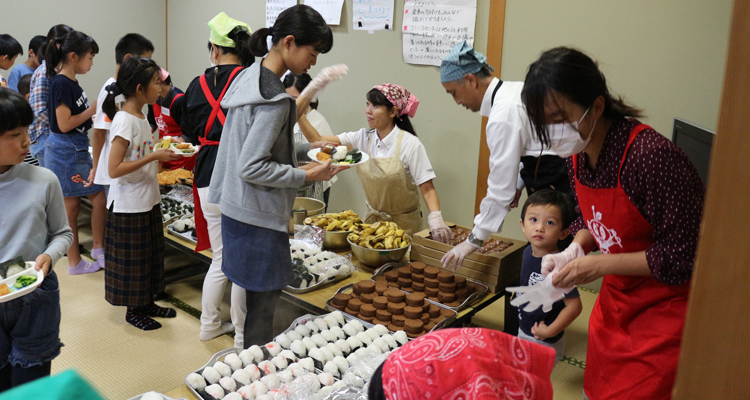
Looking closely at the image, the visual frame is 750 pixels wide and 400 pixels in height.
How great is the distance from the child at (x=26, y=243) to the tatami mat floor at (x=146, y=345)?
59 cm

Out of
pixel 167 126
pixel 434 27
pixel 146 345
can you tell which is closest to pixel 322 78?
pixel 146 345

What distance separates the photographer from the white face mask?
126 cm

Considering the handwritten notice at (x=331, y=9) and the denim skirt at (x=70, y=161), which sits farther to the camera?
the handwritten notice at (x=331, y=9)

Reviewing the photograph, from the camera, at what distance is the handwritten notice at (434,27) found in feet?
12.4

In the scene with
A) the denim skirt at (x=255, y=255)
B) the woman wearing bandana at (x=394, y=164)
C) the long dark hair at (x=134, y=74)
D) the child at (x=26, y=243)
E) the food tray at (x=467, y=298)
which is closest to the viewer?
the child at (x=26, y=243)

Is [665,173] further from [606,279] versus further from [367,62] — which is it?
[367,62]

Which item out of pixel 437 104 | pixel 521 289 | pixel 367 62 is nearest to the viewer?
pixel 521 289

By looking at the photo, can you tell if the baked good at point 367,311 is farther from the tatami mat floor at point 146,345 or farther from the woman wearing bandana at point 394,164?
the woman wearing bandana at point 394,164

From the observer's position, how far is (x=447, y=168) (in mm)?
4137

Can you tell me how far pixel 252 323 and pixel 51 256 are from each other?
773 mm

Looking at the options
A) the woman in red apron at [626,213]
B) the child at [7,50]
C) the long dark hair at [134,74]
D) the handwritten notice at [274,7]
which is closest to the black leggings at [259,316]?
the woman in red apron at [626,213]

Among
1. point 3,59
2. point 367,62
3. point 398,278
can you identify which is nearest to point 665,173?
point 398,278

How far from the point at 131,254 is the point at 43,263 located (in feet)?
4.58

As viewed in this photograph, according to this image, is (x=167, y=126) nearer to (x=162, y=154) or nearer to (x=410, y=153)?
(x=162, y=154)
